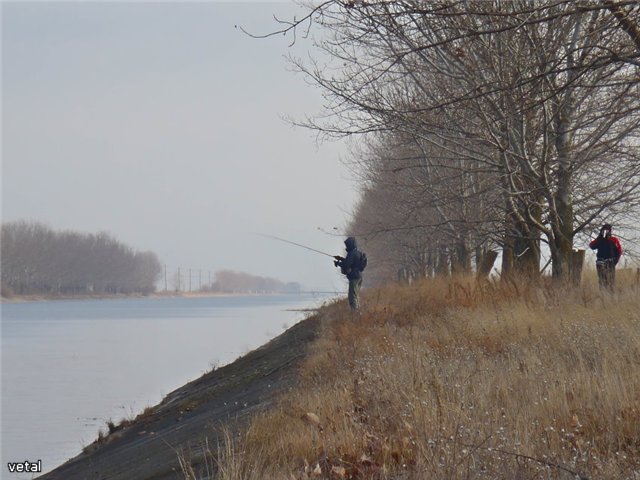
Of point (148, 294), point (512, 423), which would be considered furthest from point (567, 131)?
point (148, 294)

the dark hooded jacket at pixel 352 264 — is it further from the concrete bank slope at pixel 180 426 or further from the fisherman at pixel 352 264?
the concrete bank slope at pixel 180 426

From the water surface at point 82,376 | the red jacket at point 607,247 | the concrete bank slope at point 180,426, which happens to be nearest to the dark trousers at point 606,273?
the red jacket at point 607,247

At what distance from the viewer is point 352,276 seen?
2031cm

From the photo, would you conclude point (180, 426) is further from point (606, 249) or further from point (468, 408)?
point (606, 249)

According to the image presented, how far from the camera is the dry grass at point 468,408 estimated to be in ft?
20.0

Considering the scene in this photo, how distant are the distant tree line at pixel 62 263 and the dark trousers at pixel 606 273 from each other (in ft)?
416

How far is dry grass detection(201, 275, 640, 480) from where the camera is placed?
20.0 feet

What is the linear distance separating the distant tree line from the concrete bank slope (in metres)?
124

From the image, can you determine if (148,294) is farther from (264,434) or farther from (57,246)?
(264,434)

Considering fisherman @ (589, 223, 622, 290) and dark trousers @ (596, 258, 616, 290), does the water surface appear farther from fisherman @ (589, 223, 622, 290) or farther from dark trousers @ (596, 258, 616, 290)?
fisherman @ (589, 223, 622, 290)

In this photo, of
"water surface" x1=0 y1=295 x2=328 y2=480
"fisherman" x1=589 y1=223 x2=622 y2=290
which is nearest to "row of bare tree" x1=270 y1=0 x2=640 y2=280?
"fisherman" x1=589 y1=223 x2=622 y2=290

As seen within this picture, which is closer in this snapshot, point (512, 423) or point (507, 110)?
point (512, 423)

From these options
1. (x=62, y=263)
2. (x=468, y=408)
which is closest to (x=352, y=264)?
(x=468, y=408)

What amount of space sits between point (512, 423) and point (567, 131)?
941cm
